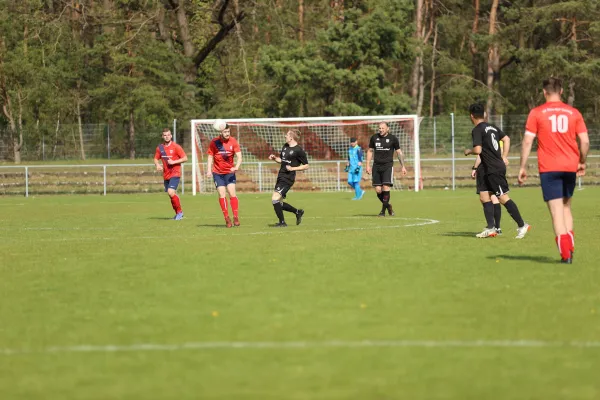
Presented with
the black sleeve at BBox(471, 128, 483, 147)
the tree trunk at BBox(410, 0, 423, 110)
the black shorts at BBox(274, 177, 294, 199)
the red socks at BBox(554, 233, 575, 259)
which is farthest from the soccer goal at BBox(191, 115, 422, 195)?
the red socks at BBox(554, 233, 575, 259)

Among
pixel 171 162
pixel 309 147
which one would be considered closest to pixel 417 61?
pixel 309 147

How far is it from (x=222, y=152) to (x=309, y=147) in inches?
809

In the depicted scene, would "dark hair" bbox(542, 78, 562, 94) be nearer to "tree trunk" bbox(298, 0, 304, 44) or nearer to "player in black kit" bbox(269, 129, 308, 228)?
"player in black kit" bbox(269, 129, 308, 228)

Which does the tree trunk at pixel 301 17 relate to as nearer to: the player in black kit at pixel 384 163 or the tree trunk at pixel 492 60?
the tree trunk at pixel 492 60

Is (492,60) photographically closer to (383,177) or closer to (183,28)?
(183,28)

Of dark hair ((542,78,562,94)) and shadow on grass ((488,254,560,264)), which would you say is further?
shadow on grass ((488,254,560,264))

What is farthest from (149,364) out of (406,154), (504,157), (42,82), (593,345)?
(42,82)

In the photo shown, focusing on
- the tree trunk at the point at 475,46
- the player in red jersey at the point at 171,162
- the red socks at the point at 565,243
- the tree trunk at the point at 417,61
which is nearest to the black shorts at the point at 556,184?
the red socks at the point at 565,243

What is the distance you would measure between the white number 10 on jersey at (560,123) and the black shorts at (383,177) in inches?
436

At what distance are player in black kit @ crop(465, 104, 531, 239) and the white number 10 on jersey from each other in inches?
146

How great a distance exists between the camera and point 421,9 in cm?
5916

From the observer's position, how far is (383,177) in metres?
22.7

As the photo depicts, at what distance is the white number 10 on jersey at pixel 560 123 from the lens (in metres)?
11.6

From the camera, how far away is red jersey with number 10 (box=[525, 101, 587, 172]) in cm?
1159
